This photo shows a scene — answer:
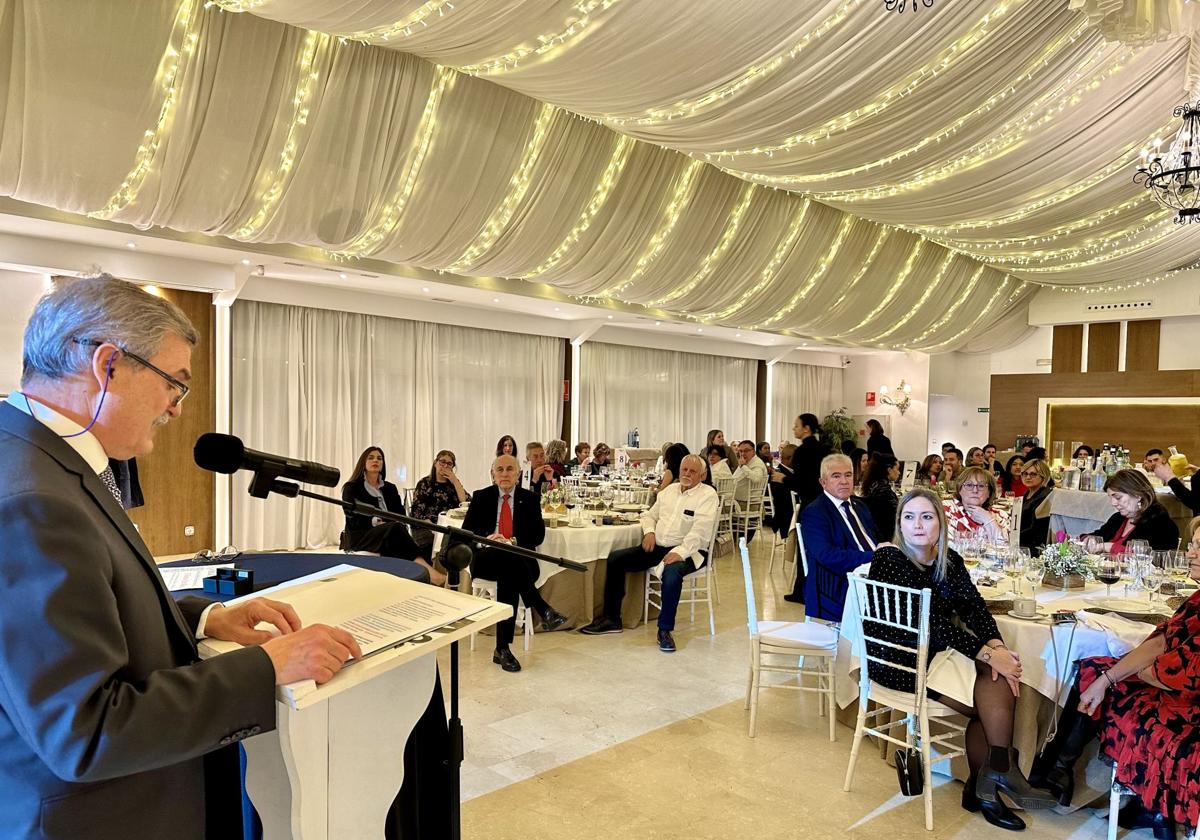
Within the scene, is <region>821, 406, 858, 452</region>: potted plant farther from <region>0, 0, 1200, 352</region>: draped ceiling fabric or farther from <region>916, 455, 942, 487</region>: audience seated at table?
<region>0, 0, 1200, 352</region>: draped ceiling fabric

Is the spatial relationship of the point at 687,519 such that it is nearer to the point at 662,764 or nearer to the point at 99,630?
the point at 662,764

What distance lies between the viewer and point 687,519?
19.6 feet

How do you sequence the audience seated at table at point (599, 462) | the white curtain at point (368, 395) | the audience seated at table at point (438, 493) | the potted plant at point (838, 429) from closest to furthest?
the audience seated at table at point (438, 493)
the white curtain at point (368, 395)
the audience seated at table at point (599, 462)
the potted plant at point (838, 429)

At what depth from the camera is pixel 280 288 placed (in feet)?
30.0

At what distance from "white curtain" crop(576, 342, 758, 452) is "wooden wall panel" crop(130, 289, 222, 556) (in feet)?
19.9

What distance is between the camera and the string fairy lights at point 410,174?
16.0ft

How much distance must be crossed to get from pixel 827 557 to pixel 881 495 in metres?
1.93

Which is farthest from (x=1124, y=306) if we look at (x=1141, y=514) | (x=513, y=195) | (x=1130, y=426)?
(x=513, y=195)

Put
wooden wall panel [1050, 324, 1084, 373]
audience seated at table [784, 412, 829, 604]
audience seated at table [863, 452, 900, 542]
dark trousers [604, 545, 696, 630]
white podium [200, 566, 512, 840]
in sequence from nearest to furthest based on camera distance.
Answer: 1. white podium [200, 566, 512, 840]
2. audience seated at table [863, 452, 900, 542]
3. dark trousers [604, 545, 696, 630]
4. audience seated at table [784, 412, 829, 604]
5. wooden wall panel [1050, 324, 1084, 373]

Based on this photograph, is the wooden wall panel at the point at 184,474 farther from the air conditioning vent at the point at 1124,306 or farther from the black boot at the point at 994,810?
the air conditioning vent at the point at 1124,306

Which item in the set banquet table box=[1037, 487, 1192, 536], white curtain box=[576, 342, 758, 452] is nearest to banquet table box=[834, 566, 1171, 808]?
banquet table box=[1037, 487, 1192, 536]

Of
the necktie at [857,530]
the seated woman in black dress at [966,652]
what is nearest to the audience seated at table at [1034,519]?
the necktie at [857,530]

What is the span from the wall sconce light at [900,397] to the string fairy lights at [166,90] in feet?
51.6

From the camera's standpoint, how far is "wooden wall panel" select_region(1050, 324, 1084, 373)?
571 inches
